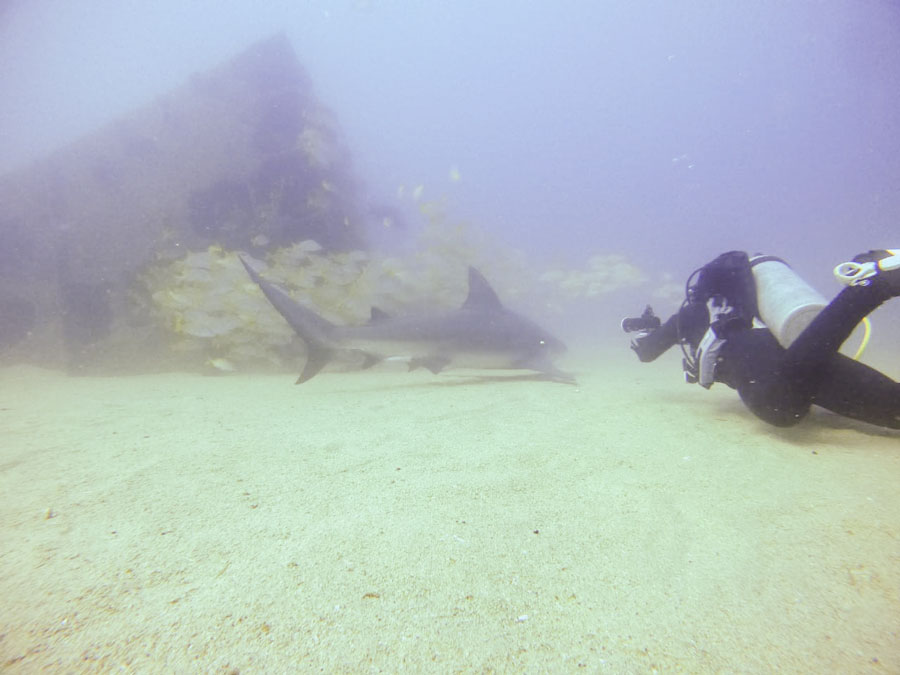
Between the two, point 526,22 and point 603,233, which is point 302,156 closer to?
point 603,233

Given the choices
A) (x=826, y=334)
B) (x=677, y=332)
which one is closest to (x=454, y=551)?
(x=826, y=334)

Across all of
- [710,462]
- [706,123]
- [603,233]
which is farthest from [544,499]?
[706,123]

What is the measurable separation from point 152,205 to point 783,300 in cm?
1280

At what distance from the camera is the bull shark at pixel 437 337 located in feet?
18.0

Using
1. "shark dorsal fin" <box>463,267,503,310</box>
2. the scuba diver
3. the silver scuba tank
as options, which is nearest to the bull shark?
"shark dorsal fin" <box>463,267,503,310</box>

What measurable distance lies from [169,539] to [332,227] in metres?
10.9

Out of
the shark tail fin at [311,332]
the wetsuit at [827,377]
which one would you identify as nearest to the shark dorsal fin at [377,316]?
the shark tail fin at [311,332]

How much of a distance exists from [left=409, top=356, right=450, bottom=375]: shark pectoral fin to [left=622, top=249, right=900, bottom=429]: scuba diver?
344 centimetres

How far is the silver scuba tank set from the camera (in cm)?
299

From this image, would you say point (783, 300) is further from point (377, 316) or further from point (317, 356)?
point (317, 356)

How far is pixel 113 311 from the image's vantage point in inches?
347

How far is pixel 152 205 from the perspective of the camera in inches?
376

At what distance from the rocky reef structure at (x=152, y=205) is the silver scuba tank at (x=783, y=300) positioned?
405 inches

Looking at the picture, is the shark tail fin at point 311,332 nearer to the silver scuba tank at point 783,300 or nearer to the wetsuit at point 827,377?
the wetsuit at point 827,377
